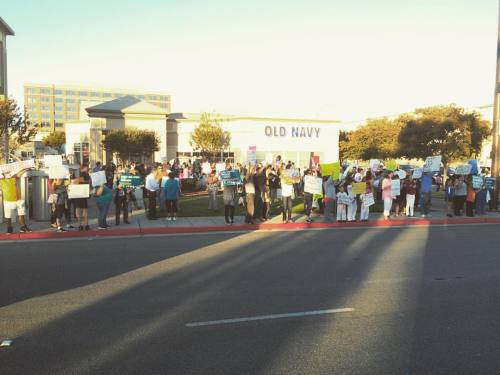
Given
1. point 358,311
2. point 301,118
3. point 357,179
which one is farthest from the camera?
point 301,118

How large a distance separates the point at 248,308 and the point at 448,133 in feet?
118

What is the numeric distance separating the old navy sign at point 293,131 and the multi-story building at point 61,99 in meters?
111

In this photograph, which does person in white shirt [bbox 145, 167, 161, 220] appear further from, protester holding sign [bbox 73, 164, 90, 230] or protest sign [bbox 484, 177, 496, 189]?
protest sign [bbox 484, 177, 496, 189]

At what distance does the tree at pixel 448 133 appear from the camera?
119 ft

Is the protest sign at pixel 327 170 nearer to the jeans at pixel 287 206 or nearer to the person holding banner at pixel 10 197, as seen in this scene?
the jeans at pixel 287 206

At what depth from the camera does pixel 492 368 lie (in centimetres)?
424

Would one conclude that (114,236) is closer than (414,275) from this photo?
No

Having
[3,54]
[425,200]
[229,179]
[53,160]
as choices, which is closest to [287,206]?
[229,179]

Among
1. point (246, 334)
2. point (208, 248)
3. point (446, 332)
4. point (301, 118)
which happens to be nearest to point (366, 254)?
point (208, 248)

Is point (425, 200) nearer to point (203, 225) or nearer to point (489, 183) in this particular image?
point (489, 183)

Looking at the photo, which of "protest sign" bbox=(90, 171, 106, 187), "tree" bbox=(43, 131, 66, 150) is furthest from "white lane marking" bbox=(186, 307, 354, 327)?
"tree" bbox=(43, 131, 66, 150)

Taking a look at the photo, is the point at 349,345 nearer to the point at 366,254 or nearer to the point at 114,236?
the point at 366,254

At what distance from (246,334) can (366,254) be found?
5346 mm

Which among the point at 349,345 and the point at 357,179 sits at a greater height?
the point at 357,179
